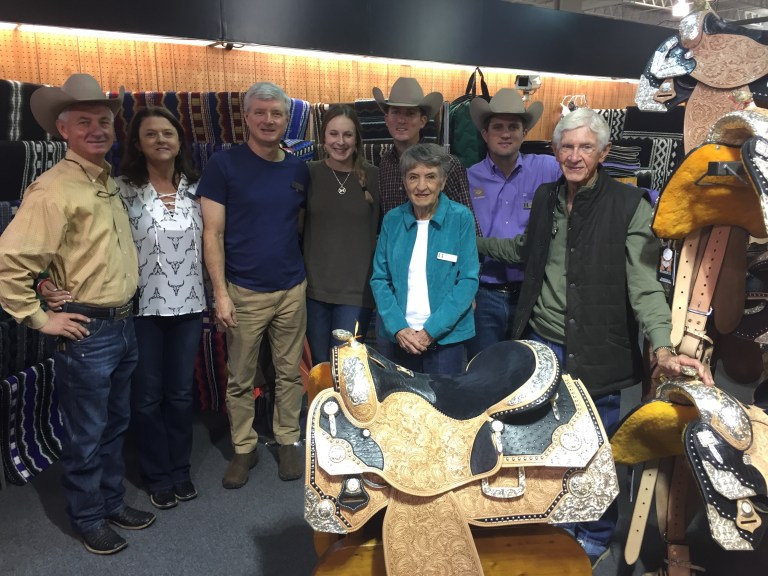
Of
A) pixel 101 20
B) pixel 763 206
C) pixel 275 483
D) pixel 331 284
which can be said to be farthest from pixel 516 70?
pixel 763 206

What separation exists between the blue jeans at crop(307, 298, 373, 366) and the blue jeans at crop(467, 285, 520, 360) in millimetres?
501

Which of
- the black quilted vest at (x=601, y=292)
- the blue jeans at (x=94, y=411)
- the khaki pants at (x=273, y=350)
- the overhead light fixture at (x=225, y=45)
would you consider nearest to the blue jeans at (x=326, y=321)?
the khaki pants at (x=273, y=350)

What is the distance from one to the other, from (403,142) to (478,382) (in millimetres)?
1410

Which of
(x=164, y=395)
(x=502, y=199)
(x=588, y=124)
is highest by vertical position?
(x=588, y=124)

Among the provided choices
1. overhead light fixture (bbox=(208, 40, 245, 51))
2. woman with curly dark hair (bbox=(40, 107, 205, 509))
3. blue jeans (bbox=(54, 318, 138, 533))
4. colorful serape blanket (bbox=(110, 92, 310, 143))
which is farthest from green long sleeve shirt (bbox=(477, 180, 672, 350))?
overhead light fixture (bbox=(208, 40, 245, 51))

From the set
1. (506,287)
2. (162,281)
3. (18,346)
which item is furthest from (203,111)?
(506,287)

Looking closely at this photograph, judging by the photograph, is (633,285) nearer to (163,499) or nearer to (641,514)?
A: (641,514)

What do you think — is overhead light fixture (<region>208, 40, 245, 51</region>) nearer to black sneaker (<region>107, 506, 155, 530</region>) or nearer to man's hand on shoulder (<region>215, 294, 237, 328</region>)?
man's hand on shoulder (<region>215, 294, 237, 328</region>)

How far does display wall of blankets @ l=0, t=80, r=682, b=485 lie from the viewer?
8.75 ft

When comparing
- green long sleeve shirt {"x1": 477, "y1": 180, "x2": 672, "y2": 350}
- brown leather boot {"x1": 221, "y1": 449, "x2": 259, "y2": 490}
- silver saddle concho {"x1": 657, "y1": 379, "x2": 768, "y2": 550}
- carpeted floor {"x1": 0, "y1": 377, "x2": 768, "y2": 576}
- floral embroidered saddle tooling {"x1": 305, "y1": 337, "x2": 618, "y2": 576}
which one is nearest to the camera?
silver saddle concho {"x1": 657, "y1": 379, "x2": 768, "y2": 550}

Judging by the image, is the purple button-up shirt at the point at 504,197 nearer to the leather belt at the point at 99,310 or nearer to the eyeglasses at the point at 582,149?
the eyeglasses at the point at 582,149

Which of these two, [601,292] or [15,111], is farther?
[15,111]

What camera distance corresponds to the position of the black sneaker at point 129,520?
234 cm

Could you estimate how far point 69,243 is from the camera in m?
1.93
